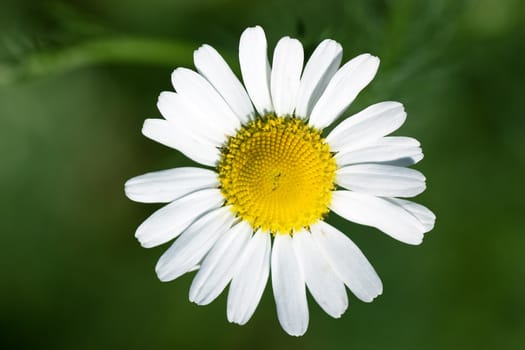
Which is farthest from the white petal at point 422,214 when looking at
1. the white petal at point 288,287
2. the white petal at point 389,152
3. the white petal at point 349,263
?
the white petal at point 288,287

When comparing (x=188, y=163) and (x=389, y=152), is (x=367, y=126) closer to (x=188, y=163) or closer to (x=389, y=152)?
(x=389, y=152)

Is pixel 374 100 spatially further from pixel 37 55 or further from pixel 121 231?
pixel 121 231

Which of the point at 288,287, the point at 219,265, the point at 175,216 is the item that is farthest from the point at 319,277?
the point at 175,216

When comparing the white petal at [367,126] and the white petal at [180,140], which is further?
the white petal at [180,140]

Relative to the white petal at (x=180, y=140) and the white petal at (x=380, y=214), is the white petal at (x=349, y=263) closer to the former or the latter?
the white petal at (x=380, y=214)

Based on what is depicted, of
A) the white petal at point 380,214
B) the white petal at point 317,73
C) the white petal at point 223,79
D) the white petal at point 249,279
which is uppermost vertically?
the white petal at point 317,73

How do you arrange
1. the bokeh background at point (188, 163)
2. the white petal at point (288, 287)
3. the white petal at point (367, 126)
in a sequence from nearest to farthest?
the white petal at point (367, 126) < the white petal at point (288, 287) < the bokeh background at point (188, 163)

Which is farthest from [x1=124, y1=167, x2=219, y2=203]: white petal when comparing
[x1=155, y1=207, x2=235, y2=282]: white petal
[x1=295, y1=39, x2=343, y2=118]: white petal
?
[x1=295, y1=39, x2=343, y2=118]: white petal
